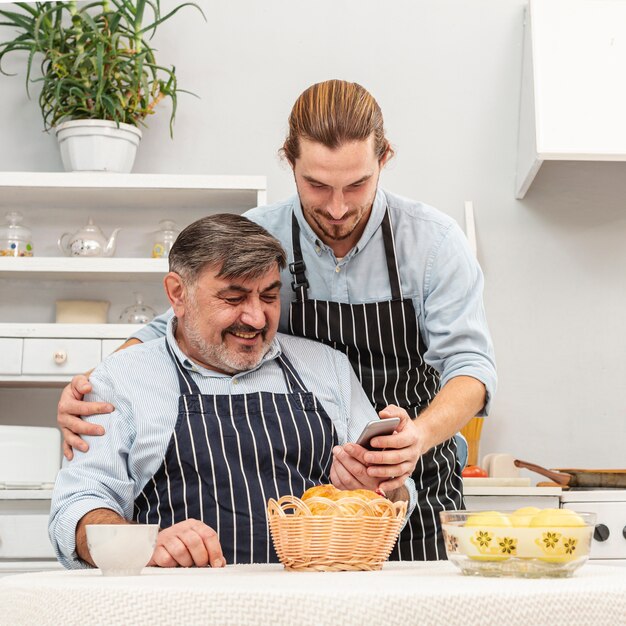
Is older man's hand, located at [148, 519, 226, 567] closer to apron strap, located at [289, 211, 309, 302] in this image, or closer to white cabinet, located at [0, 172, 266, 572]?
apron strap, located at [289, 211, 309, 302]

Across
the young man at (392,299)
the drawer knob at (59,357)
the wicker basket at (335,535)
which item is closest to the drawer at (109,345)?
the drawer knob at (59,357)

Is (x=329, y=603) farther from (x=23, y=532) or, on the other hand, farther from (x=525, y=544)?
(x=23, y=532)

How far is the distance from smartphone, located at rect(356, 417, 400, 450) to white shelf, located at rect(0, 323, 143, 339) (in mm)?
1711

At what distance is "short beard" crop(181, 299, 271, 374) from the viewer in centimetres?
185

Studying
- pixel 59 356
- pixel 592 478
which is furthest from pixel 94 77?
pixel 592 478

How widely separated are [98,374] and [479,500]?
1.34 meters

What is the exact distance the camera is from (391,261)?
2033 millimetres

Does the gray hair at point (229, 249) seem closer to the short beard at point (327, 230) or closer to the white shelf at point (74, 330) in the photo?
the short beard at point (327, 230)

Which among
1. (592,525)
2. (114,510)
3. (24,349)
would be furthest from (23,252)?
(592,525)

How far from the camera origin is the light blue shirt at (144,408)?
5.23 feet

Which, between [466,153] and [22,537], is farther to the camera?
[466,153]

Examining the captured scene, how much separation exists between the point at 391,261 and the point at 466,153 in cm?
148

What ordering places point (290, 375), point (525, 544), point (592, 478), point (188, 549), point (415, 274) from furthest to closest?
point (592, 478) → point (415, 274) → point (290, 375) → point (188, 549) → point (525, 544)

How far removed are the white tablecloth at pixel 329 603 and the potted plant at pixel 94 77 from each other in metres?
2.33
